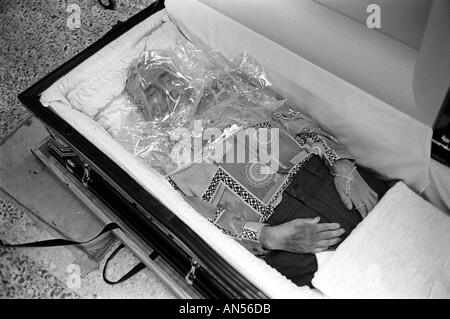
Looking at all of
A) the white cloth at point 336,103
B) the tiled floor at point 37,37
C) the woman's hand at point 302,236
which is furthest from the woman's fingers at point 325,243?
the tiled floor at point 37,37

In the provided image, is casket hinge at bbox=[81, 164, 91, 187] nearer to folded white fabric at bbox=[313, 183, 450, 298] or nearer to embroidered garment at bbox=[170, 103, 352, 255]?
embroidered garment at bbox=[170, 103, 352, 255]

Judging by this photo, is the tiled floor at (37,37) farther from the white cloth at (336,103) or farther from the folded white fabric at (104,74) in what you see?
the white cloth at (336,103)

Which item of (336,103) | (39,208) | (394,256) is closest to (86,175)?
(39,208)

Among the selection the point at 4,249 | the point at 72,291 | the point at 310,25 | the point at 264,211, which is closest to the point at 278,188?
the point at 264,211

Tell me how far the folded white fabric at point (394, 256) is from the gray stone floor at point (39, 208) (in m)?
0.55

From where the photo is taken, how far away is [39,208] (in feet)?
4.68

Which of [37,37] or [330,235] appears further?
[37,37]

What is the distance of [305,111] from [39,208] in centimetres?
94

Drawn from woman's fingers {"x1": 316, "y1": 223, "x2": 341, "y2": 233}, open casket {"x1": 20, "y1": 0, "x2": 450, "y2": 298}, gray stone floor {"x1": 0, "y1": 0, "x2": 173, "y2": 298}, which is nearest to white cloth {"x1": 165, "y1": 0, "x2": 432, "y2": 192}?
open casket {"x1": 20, "y1": 0, "x2": 450, "y2": 298}

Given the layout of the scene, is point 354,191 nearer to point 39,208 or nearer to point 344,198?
point 344,198

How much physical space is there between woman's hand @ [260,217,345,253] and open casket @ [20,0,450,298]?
0.06 meters

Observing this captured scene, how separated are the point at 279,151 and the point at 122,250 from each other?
60cm

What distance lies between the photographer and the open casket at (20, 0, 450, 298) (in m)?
0.97

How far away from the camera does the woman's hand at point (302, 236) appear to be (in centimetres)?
106
